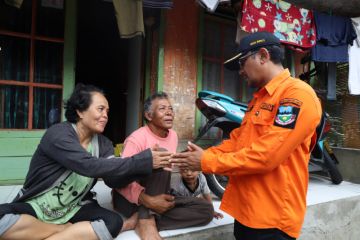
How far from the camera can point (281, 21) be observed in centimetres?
444

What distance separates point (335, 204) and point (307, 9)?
10.7ft

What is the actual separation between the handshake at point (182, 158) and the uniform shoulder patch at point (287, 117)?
53cm

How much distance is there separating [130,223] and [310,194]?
265cm

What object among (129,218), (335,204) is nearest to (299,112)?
(129,218)

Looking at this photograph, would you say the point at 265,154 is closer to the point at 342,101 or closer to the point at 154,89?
the point at 154,89

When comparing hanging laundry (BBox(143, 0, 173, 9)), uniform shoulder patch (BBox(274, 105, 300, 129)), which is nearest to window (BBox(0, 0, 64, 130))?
hanging laundry (BBox(143, 0, 173, 9))

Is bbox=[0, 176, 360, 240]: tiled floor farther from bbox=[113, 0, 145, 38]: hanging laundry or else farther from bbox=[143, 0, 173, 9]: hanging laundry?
bbox=[143, 0, 173, 9]: hanging laundry

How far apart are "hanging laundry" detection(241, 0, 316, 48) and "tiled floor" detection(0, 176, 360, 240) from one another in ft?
7.39

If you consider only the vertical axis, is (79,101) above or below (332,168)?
above

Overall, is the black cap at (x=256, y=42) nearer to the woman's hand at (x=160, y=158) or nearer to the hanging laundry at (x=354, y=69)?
the woman's hand at (x=160, y=158)

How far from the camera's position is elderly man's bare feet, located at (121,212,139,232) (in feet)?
8.01

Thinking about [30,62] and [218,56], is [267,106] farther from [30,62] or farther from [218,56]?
[218,56]

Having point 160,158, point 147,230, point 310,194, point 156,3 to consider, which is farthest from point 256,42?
point 310,194

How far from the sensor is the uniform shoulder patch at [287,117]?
5.08 ft
